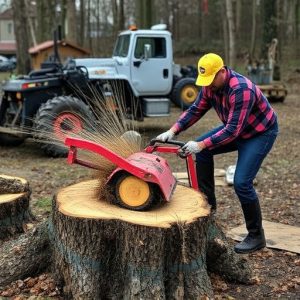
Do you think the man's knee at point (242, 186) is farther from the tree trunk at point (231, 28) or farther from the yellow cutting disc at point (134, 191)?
the tree trunk at point (231, 28)

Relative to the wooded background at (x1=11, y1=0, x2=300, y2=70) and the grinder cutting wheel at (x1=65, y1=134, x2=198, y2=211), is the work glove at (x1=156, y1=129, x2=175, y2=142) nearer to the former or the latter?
the grinder cutting wheel at (x1=65, y1=134, x2=198, y2=211)

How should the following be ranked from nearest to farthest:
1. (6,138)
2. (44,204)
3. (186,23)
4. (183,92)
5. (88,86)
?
(44,204), (88,86), (6,138), (183,92), (186,23)

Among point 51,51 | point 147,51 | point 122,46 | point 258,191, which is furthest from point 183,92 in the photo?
point 51,51

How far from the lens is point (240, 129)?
13.4 feet

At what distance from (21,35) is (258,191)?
14.1 metres

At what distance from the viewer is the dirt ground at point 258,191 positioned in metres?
4.15

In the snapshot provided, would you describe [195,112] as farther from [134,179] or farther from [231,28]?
[231,28]

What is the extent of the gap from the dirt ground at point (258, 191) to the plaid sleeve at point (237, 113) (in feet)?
3.69

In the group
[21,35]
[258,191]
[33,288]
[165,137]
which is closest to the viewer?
[33,288]

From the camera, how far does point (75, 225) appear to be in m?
3.57

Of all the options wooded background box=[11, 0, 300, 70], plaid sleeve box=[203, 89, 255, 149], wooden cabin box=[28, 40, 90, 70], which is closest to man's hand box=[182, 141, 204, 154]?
plaid sleeve box=[203, 89, 255, 149]

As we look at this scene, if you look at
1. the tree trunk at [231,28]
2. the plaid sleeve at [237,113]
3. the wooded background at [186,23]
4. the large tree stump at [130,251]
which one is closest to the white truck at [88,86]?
the plaid sleeve at [237,113]

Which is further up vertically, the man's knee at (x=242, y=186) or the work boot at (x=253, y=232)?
the man's knee at (x=242, y=186)

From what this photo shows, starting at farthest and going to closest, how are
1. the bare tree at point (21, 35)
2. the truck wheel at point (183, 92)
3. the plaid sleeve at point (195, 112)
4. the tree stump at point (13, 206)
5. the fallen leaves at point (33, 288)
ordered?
1. the bare tree at point (21, 35)
2. the truck wheel at point (183, 92)
3. the tree stump at point (13, 206)
4. the plaid sleeve at point (195, 112)
5. the fallen leaves at point (33, 288)
